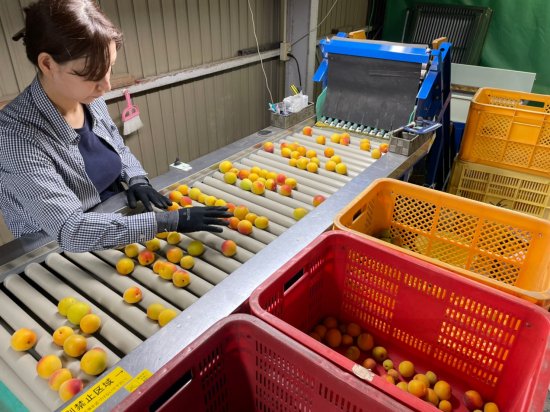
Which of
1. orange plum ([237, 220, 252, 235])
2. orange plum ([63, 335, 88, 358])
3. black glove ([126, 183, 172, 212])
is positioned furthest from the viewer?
black glove ([126, 183, 172, 212])

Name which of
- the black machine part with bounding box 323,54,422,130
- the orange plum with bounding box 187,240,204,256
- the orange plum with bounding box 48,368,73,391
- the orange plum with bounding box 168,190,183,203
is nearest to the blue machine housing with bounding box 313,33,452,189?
the black machine part with bounding box 323,54,422,130

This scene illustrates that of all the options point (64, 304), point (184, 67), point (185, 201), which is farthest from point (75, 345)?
point (184, 67)

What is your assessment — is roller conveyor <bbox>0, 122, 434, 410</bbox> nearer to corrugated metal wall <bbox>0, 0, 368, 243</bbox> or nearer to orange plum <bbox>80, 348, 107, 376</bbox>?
orange plum <bbox>80, 348, 107, 376</bbox>

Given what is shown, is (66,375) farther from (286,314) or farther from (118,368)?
(286,314)

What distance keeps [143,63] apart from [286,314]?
9.08 feet

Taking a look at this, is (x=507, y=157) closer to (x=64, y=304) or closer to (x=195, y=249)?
(x=195, y=249)

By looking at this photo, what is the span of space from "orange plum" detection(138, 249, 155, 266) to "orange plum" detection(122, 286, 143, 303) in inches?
7.9

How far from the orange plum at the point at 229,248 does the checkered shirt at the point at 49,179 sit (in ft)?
0.95

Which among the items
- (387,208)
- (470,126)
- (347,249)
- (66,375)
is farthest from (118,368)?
(470,126)

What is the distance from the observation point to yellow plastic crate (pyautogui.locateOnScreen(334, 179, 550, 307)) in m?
1.54

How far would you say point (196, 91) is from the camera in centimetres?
397

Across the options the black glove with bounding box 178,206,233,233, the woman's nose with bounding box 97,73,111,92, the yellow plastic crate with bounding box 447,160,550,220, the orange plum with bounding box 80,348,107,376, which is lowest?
the yellow plastic crate with bounding box 447,160,550,220

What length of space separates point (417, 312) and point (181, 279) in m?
0.85

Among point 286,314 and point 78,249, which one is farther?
A: point 78,249
